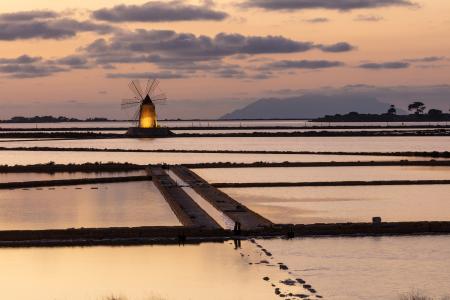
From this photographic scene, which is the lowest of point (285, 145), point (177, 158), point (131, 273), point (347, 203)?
point (131, 273)

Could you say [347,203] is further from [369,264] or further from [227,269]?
[227,269]

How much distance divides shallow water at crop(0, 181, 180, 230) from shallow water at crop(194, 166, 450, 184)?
4771mm

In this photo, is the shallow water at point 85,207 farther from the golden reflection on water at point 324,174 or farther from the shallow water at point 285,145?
the shallow water at point 285,145

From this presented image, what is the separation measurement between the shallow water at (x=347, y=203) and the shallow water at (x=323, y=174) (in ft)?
12.6

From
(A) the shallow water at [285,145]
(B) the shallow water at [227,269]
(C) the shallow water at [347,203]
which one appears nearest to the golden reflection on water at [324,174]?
(C) the shallow water at [347,203]

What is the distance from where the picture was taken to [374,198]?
25.3 m

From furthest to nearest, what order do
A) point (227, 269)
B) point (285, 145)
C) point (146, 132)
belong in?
point (146, 132), point (285, 145), point (227, 269)

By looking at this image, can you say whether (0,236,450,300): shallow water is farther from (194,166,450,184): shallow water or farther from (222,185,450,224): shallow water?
(194,166,450,184): shallow water

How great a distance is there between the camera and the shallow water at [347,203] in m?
20.8

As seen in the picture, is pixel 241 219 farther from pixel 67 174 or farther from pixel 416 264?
pixel 67 174

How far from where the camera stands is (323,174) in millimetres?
34938

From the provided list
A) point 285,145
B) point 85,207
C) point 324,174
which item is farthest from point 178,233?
point 285,145

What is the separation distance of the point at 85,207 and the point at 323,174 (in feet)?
45.7

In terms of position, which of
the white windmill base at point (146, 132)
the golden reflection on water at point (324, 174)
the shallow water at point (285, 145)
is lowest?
the golden reflection on water at point (324, 174)
